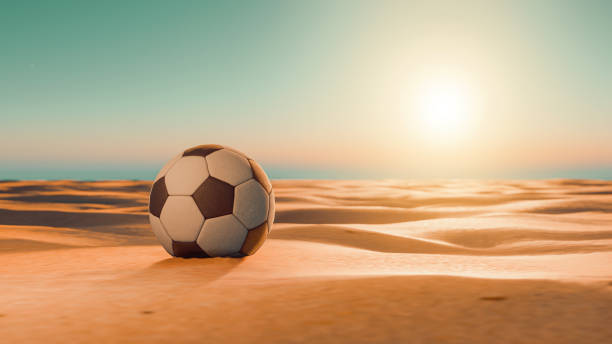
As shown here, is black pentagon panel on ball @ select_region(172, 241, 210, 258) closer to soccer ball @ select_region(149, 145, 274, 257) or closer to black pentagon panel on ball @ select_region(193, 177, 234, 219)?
soccer ball @ select_region(149, 145, 274, 257)

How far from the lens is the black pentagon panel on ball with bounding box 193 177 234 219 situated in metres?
4.41

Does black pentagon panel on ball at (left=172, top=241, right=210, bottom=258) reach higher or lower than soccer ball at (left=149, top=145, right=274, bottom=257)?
lower

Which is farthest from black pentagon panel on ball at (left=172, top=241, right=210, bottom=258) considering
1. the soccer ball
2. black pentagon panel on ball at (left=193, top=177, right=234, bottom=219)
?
black pentagon panel on ball at (left=193, top=177, right=234, bottom=219)

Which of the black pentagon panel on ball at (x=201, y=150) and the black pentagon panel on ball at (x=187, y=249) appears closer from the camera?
the black pentagon panel on ball at (x=187, y=249)

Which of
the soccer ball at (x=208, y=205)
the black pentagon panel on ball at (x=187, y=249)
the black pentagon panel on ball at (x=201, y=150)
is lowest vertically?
the black pentagon panel on ball at (x=187, y=249)

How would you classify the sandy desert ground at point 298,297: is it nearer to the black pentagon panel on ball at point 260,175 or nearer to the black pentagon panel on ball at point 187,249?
the black pentagon panel on ball at point 187,249

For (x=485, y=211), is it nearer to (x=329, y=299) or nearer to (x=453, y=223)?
(x=453, y=223)

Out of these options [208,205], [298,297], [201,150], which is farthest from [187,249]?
[298,297]

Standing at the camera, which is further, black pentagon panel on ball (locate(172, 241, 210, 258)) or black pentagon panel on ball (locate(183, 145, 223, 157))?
black pentagon panel on ball (locate(183, 145, 223, 157))

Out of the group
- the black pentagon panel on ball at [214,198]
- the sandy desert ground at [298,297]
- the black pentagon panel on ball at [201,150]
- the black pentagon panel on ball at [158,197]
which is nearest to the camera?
the sandy desert ground at [298,297]

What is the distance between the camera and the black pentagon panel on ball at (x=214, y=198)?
441 centimetres

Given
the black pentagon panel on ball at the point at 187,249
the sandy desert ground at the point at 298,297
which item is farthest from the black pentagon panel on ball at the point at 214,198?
the sandy desert ground at the point at 298,297

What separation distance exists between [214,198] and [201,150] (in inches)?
25.0

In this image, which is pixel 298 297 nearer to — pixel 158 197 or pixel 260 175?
pixel 260 175
